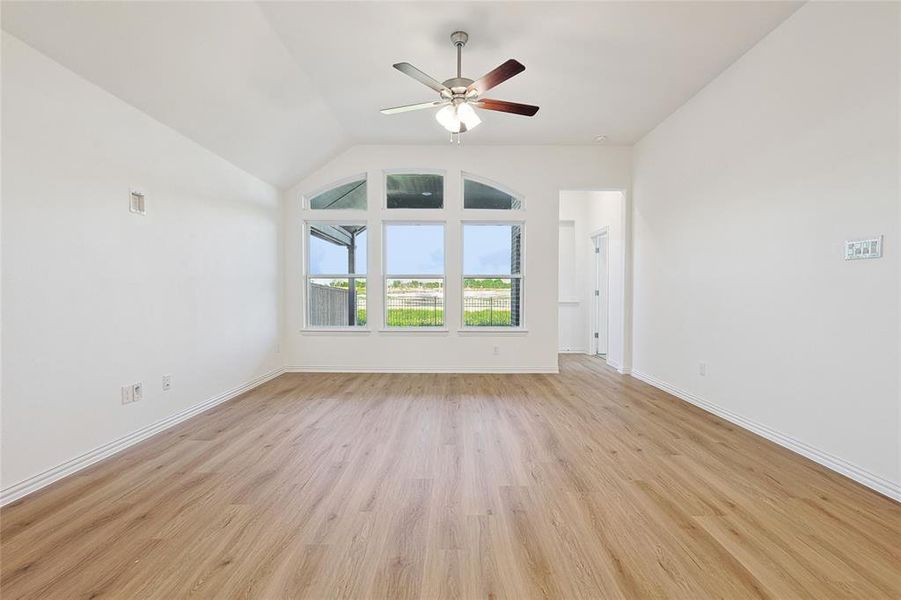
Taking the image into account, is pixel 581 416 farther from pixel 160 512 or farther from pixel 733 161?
pixel 160 512

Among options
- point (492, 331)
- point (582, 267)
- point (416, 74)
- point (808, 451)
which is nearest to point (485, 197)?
point (492, 331)

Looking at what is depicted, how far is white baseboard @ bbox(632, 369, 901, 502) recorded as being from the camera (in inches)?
79.0

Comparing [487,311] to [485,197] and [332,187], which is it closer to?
[485,197]

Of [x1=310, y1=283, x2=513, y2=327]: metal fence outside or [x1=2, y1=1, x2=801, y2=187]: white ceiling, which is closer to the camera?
[x1=2, y1=1, x2=801, y2=187]: white ceiling

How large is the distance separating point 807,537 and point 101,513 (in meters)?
3.41

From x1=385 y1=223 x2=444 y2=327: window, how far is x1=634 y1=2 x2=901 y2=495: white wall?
298cm

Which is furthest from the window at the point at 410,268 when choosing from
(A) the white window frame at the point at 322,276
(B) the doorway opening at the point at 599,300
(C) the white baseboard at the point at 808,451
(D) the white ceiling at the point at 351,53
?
(C) the white baseboard at the point at 808,451

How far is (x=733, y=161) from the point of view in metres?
3.13

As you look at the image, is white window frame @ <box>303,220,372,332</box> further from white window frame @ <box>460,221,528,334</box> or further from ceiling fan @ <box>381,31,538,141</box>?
ceiling fan @ <box>381,31,538,141</box>

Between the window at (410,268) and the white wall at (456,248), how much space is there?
143 mm

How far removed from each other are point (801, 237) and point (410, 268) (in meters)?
4.00

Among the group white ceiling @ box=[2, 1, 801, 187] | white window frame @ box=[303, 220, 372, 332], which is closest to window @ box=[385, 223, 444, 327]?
white window frame @ box=[303, 220, 372, 332]

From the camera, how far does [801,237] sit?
8.28 feet

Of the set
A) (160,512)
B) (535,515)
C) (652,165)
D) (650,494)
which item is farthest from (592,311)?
(160,512)
